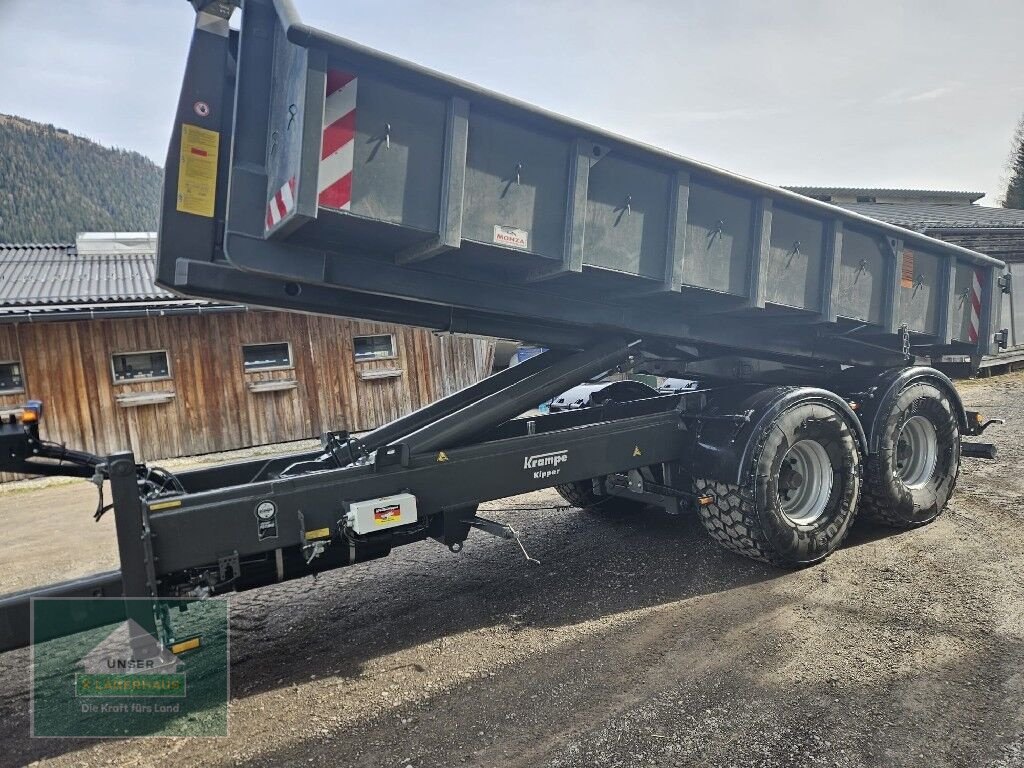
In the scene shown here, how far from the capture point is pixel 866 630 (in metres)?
3.65

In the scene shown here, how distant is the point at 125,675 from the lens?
135 inches

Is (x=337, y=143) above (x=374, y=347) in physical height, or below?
above

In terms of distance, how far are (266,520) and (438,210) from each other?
65.4 inches

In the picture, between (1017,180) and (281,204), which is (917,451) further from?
(1017,180)

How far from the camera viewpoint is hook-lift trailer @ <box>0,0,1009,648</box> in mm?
3006

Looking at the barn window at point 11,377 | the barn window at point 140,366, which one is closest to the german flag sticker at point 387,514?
the barn window at point 140,366

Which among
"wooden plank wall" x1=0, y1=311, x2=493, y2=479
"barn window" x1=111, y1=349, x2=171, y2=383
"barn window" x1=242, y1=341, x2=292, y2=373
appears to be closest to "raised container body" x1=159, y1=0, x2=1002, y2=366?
"wooden plank wall" x1=0, y1=311, x2=493, y2=479

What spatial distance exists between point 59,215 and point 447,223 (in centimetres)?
9487

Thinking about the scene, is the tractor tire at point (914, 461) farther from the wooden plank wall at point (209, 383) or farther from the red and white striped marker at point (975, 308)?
the wooden plank wall at point (209, 383)

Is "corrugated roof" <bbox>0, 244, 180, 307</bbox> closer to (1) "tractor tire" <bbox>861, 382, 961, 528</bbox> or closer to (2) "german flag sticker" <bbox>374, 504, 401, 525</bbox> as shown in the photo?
(2) "german flag sticker" <bbox>374, 504, 401, 525</bbox>

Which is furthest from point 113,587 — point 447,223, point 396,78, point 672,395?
point 672,395

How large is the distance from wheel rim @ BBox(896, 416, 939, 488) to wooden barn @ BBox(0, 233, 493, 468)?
8.03 metres

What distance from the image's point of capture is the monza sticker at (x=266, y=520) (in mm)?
3191

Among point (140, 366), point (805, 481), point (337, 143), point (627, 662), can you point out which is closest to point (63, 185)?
point (140, 366)
